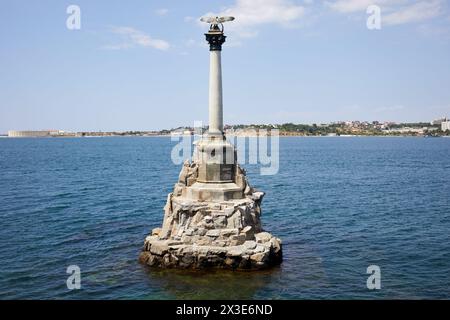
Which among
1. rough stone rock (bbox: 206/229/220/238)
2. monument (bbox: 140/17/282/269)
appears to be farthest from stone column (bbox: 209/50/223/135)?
rough stone rock (bbox: 206/229/220/238)

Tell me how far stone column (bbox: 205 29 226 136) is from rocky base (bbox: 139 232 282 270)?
19.3 feet

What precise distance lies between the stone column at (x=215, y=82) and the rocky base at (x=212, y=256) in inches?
232

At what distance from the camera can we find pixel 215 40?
76.1 feet

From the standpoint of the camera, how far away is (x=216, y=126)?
→ 2389cm

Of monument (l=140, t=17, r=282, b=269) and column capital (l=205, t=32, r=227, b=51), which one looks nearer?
monument (l=140, t=17, r=282, b=269)

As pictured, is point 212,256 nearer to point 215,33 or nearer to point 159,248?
point 159,248

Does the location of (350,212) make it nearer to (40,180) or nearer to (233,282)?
(233,282)

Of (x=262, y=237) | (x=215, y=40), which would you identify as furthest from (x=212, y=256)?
(x=215, y=40)

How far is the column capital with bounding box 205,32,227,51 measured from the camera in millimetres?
23125

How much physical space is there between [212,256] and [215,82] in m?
8.57

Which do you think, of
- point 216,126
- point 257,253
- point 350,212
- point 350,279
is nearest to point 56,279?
point 257,253

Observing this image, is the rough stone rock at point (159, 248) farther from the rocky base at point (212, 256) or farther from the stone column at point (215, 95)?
the stone column at point (215, 95)

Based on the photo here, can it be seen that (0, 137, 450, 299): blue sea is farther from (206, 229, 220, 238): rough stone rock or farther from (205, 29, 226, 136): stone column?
(205, 29, 226, 136): stone column
